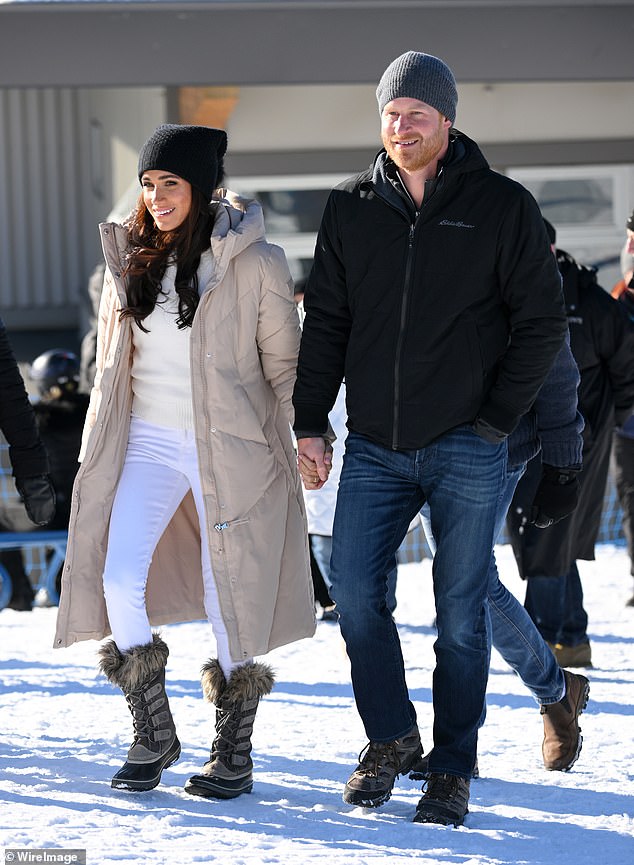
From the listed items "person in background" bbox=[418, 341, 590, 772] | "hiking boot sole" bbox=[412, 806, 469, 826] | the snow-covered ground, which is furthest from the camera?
"person in background" bbox=[418, 341, 590, 772]

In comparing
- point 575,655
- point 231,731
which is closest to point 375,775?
point 231,731

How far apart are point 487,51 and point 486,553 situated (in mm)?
5136

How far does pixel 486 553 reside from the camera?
3543 millimetres

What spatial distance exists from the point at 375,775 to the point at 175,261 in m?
1.42

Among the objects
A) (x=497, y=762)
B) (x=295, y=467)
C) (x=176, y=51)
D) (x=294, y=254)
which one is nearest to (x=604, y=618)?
(x=497, y=762)

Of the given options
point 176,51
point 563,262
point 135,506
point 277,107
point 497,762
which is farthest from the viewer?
point 277,107

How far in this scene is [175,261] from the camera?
3.80m

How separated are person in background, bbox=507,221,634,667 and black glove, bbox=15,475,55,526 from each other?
6.20 ft

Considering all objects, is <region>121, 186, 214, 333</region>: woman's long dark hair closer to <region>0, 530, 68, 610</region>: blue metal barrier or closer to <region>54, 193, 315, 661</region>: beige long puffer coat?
<region>54, 193, 315, 661</region>: beige long puffer coat

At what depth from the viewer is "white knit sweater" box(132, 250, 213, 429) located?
12.3 feet

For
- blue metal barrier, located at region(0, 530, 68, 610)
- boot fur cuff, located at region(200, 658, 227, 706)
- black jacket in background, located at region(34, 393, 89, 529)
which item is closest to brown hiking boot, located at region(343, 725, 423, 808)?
boot fur cuff, located at region(200, 658, 227, 706)

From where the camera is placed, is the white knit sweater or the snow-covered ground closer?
the snow-covered ground

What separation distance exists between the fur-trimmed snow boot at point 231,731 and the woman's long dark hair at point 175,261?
37.4 inches

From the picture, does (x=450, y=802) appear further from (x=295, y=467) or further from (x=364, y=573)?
(x=295, y=467)
